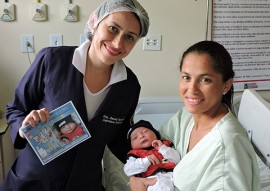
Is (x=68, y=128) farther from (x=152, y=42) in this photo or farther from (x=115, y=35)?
(x=152, y=42)

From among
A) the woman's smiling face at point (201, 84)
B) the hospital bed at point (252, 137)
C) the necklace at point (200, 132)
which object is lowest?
the hospital bed at point (252, 137)

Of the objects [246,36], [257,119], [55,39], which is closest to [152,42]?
[55,39]

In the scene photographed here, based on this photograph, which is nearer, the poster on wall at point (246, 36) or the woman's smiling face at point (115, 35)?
the woman's smiling face at point (115, 35)

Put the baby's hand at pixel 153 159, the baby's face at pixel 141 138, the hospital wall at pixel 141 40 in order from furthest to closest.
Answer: the hospital wall at pixel 141 40, the baby's face at pixel 141 138, the baby's hand at pixel 153 159

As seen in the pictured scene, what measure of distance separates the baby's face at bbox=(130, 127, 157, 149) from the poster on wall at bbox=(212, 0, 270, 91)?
1379mm

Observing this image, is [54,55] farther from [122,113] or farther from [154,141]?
[154,141]

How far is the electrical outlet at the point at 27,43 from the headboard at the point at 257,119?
5.08 ft

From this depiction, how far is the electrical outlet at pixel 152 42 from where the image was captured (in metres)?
2.49

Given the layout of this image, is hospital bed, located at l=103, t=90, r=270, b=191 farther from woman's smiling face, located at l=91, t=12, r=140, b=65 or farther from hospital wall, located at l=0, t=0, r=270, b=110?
woman's smiling face, located at l=91, t=12, r=140, b=65

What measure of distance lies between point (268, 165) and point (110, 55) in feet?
3.87

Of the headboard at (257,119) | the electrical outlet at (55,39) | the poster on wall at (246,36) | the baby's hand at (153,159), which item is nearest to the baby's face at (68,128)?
the baby's hand at (153,159)

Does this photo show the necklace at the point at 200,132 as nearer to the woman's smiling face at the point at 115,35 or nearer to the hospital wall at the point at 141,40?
the woman's smiling face at the point at 115,35

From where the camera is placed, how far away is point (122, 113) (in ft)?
4.60

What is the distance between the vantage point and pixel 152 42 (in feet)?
8.23
